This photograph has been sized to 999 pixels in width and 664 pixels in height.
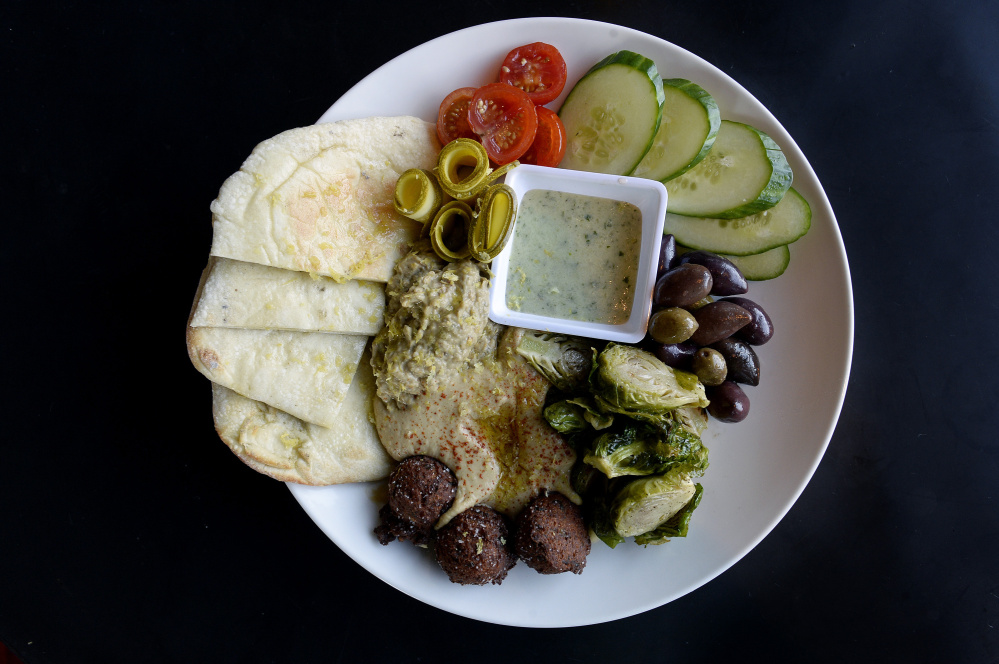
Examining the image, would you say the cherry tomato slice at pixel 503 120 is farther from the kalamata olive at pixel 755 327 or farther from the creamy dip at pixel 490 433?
the kalamata olive at pixel 755 327

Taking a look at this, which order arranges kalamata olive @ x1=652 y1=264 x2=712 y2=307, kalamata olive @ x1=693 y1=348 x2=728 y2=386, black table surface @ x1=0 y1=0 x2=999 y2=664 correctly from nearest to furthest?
kalamata olive @ x1=652 y1=264 x2=712 y2=307, kalamata olive @ x1=693 y1=348 x2=728 y2=386, black table surface @ x1=0 y1=0 x2=999 y2=664

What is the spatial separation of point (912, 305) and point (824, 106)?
135cm

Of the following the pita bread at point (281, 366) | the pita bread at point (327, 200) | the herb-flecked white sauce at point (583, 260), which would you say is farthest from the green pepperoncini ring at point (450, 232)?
the pita bread at point (281, 366)

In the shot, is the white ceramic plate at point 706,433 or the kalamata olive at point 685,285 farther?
the white ceramic plate at point 706,433

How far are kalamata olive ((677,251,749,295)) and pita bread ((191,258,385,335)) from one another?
5.89ft

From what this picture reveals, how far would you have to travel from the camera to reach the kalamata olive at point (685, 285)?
9.06ft

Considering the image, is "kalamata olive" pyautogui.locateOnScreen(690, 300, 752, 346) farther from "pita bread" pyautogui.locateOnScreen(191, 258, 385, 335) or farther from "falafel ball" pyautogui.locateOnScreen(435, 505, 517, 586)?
"pita bread" pyautogui.locateOnScreen(191, 258, 385, 335)

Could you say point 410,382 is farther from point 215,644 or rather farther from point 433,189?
point 215,644

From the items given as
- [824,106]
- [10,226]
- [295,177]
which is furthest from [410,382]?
[824,106]

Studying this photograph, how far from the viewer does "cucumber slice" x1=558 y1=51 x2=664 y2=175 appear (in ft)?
9.70

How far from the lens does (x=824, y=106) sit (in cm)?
372

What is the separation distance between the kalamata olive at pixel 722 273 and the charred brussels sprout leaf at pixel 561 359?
0.70 metres

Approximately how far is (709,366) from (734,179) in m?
0.98

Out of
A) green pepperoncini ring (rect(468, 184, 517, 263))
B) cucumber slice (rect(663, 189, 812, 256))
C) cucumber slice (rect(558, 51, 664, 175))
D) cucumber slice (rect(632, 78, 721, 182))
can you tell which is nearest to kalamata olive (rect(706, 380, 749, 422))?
cucumber slice (rect(663, 189, 812, 256))
